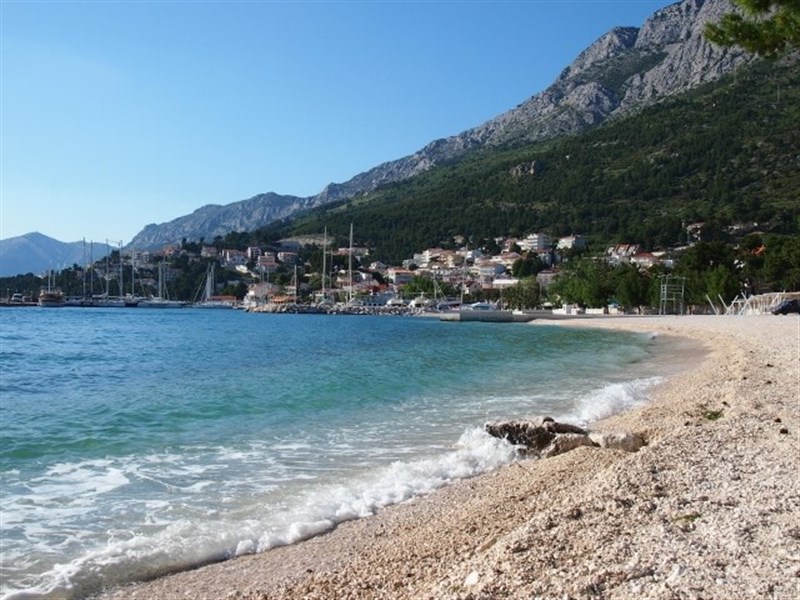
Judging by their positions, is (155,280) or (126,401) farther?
(155,280)

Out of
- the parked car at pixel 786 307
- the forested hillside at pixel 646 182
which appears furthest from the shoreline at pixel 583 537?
the forested hillside at pixel 646 182

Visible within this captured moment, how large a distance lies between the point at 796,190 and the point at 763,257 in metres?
45.6

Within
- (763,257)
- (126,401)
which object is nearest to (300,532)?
(126,401)

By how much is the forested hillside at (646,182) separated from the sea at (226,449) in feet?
311

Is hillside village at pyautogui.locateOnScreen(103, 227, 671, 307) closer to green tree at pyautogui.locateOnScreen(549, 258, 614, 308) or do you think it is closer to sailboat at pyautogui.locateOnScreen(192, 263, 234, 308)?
sailboat at pyautogui.locateOnScreen(192, 263, 234, 308)

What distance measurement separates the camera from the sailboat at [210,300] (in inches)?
6112

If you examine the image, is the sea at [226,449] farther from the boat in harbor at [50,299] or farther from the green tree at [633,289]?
the boat in harbor at [50,299]

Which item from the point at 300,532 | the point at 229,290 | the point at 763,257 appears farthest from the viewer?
the point at 229,290

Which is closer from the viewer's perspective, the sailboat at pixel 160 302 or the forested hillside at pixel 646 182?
the forested hillside at pixel 646 182

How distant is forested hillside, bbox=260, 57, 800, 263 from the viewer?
12000 centimetres

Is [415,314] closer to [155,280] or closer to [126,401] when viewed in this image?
[155,280]

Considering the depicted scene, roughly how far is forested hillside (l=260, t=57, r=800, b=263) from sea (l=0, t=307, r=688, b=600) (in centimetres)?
Result: 9472

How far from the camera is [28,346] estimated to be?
37.3m

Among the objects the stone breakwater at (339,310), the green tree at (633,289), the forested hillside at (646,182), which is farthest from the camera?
the stone breakwater at (339,310)
